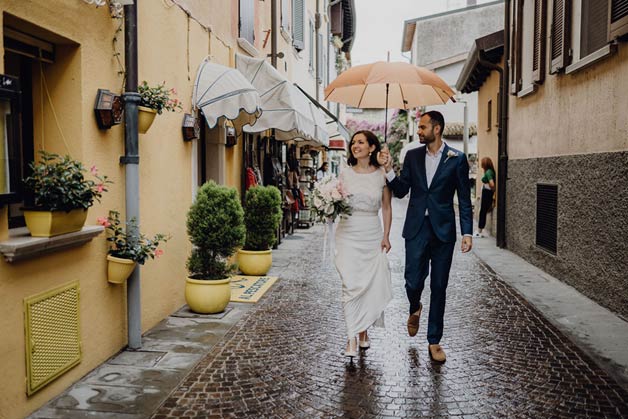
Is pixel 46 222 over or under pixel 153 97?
under

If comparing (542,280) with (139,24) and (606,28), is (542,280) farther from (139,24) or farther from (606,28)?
(139,24)

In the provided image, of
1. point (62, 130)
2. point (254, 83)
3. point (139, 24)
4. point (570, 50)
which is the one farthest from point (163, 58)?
point (570, 50)

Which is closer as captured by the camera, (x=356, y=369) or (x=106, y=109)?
(x=106, y=109)

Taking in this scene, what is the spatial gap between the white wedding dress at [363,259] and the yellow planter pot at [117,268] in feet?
6.15

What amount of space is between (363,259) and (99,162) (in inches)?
96.3

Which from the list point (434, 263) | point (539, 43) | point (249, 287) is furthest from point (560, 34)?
point (249, 287)

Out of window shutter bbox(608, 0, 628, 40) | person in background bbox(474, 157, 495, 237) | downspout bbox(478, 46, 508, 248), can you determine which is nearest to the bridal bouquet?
window shutter bbox(608, 0, 628, 40)

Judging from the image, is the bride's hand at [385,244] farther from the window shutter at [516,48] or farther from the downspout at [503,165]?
the downspout at [503,165]

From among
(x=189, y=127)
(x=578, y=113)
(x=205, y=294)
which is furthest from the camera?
(x=578, y=113)

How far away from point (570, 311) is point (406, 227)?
114 inches

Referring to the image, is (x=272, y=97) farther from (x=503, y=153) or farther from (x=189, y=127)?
(x=503, y=153)

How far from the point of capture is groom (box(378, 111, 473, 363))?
213 inches

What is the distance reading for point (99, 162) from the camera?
16.7ft

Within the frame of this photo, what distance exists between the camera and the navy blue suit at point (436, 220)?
5.41m
